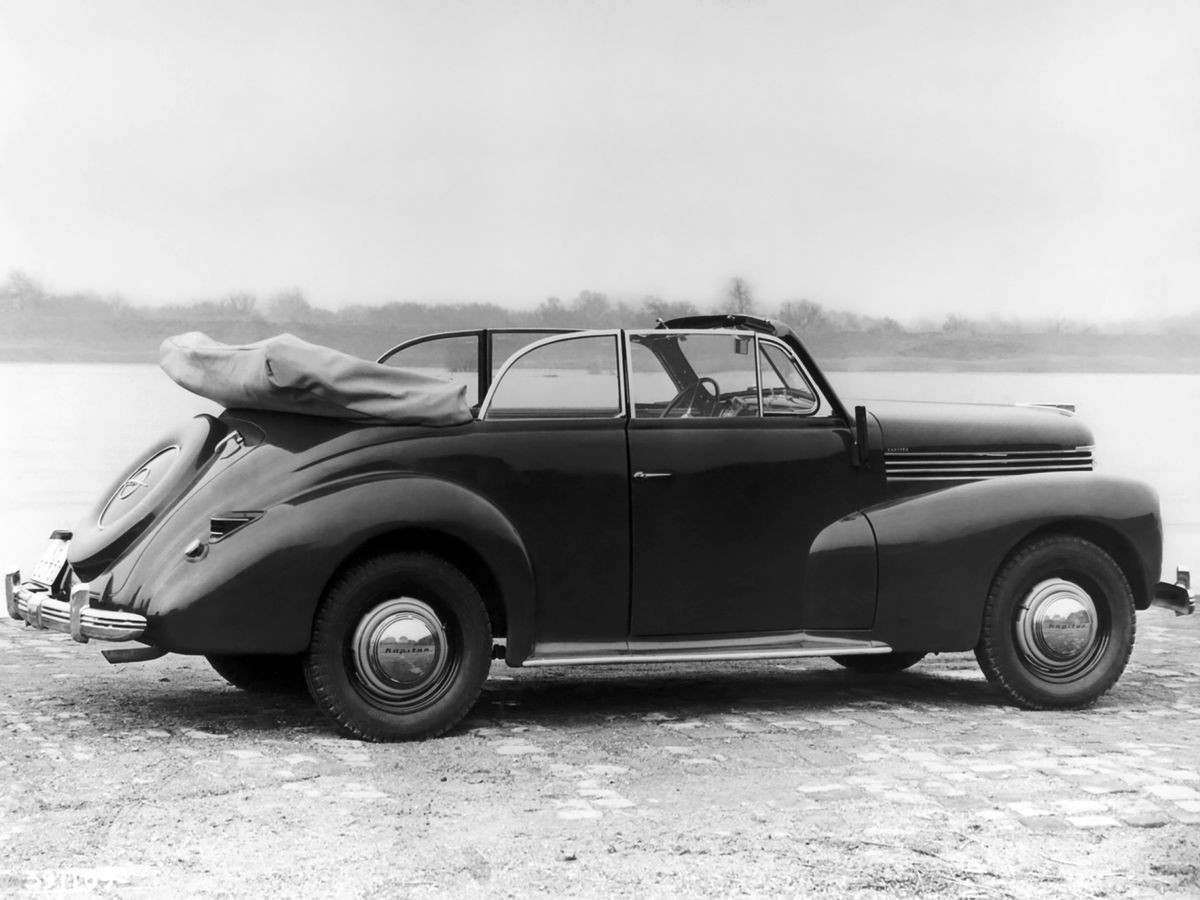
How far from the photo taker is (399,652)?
5566mm

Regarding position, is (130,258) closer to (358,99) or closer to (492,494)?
(358,99)

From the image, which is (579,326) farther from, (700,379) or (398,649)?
(398,649)

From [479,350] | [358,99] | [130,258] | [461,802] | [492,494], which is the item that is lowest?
[461,802]

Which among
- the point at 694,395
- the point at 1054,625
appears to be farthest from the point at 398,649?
the point at 1054,625

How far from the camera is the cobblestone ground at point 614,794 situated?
3902 mm

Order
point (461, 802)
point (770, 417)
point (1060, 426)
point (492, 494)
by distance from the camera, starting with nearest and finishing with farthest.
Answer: point (461, 802) < point (492, 494) < point (770, 417) < point (1060, 426)

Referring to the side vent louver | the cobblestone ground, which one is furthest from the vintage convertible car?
the cobblestone ground

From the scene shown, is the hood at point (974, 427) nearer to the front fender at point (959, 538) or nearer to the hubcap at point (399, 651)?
the front fender at point (959, 538)

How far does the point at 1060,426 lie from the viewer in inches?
265

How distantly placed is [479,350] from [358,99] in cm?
441

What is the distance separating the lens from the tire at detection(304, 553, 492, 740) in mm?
5516

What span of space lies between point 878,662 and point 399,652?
290cm

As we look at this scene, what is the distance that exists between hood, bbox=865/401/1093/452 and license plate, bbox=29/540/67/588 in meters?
3.25

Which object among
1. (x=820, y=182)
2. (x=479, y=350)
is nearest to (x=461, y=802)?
(x=479, y=350)
